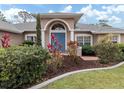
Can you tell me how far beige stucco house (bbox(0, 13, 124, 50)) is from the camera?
24812mm

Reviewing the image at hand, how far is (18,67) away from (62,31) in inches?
699

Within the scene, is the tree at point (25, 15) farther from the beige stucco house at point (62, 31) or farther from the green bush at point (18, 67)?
the green bush at point (18, 67)

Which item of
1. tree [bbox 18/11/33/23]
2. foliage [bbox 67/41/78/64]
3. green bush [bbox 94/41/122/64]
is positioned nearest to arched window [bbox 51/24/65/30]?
green bush [bbox 94/41/122/64]

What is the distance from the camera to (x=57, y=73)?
11.7m

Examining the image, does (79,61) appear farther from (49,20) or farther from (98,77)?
(49,20)

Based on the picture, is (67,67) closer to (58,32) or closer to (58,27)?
(58,32)

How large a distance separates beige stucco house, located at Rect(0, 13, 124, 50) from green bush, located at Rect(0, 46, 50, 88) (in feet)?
50.8

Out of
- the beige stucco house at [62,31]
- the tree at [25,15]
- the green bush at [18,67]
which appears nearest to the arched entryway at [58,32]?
the beige stucco house at [62,31]

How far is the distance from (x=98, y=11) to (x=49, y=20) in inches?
451

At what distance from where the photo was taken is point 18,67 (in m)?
8.17

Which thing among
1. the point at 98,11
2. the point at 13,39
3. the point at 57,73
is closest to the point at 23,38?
the point at 13,39

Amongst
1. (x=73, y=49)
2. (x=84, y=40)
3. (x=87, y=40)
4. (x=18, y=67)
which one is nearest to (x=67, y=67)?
(x=73, y=49)

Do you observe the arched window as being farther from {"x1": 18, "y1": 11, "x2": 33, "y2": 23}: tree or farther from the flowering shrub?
{"x1": 18, "y1": 11, "x2": 33, "y2": 23}: tree

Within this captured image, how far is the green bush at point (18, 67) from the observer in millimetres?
8180
